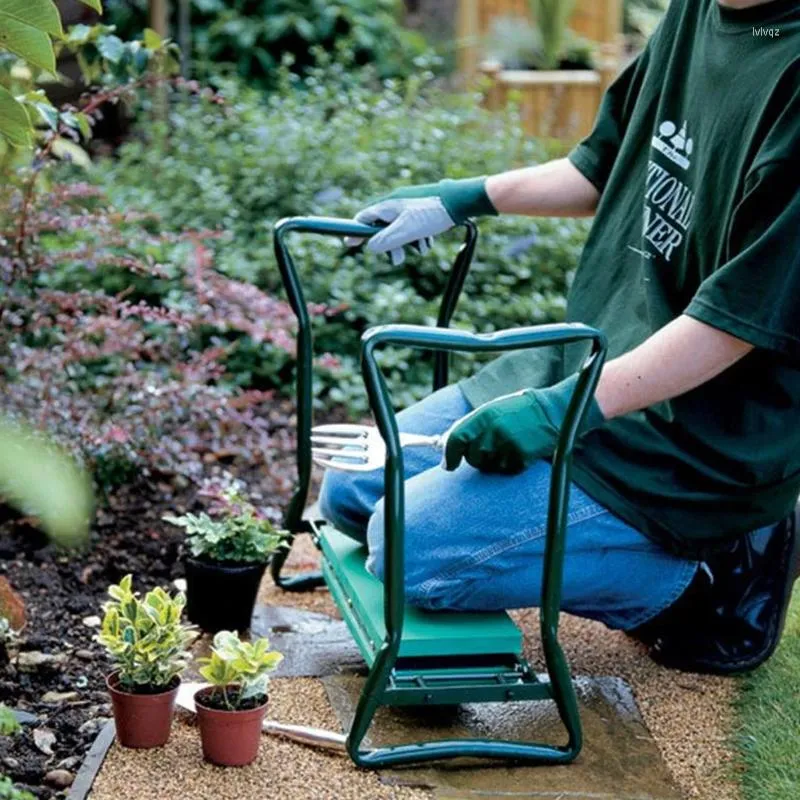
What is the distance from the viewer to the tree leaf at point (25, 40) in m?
2.24

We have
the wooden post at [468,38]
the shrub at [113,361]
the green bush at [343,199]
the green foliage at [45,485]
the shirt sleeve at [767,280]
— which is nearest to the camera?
the shirt sleeve at [767,280]

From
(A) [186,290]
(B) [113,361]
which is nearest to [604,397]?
(B) [113,361]

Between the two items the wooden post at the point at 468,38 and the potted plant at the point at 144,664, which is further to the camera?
the wooden post at the point at 468,38

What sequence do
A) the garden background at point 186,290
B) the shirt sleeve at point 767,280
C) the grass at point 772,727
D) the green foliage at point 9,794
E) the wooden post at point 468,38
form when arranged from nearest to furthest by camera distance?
the green foliage at point 9,794 → the shirt sleeve at point 767,280 → the grass at point 772,727 → the garden background at point 186,290 → the wooden post at point 468,38

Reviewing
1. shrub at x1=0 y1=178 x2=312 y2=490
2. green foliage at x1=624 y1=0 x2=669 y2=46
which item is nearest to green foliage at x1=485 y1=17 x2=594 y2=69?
green foliage at x1=624 y1=0 x2=669 y2=46

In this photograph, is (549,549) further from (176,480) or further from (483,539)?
(176,480)

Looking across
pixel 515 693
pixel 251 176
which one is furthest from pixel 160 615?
pixel 251 176

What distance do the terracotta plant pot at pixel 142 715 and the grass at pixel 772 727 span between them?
3.17ft

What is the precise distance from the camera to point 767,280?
2383mm

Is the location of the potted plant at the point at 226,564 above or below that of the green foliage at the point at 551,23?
above

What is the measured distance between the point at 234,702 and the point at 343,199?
2.68 metres

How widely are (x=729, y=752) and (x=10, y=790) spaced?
1248mm

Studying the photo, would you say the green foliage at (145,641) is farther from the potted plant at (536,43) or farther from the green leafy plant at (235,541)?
the potted plant at (536,43)

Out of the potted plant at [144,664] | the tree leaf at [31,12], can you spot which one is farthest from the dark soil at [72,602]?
the tree leaf at [31,12]
